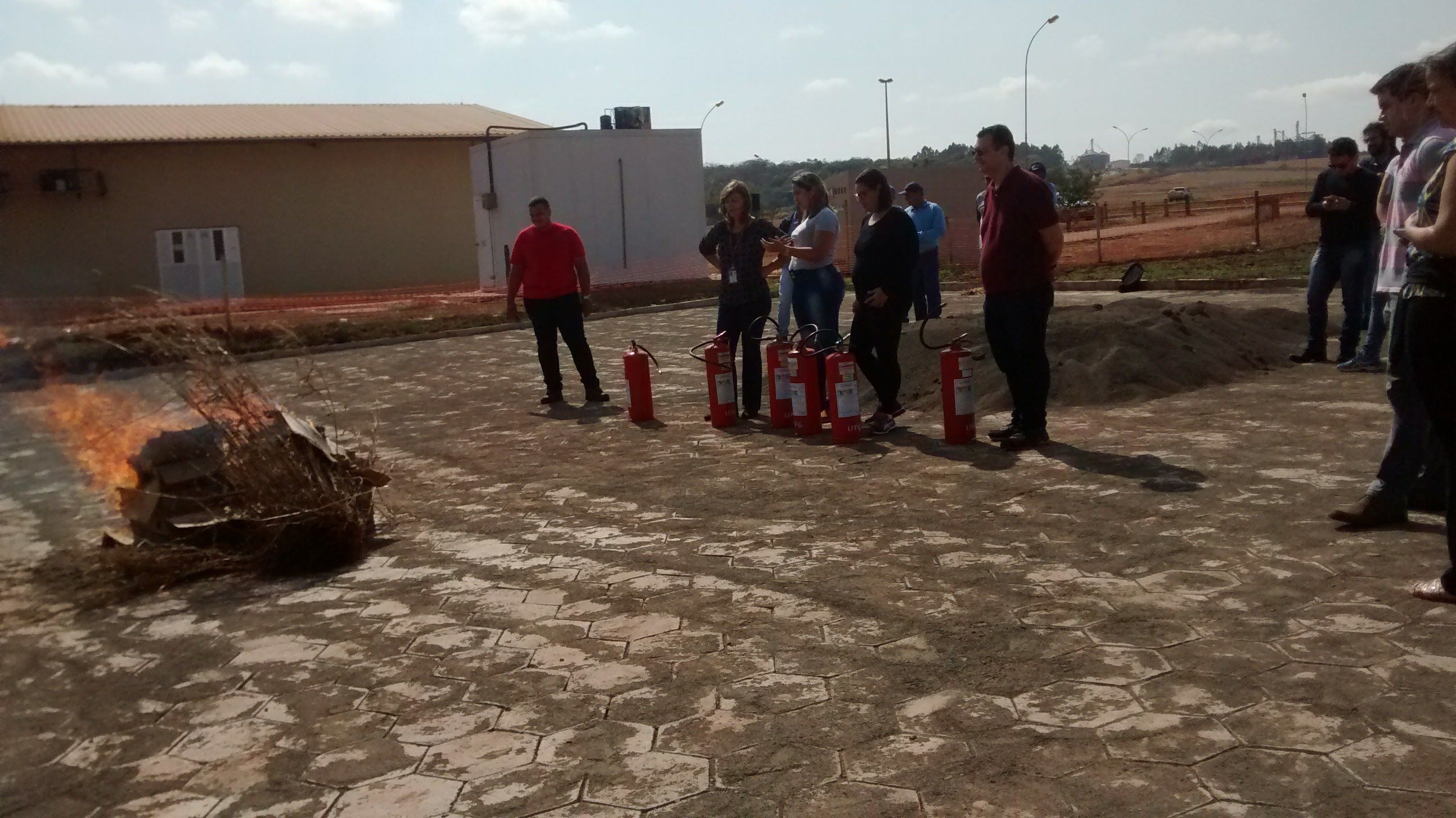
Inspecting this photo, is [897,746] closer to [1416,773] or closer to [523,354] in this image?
[1416,773]

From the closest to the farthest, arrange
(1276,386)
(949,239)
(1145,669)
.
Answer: (1145,669) → (1276,386) → (949,239)

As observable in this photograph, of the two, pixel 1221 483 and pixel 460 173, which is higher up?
pixel 460 173

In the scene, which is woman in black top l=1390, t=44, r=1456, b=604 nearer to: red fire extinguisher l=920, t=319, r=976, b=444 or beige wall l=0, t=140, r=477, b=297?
red fire extinguisher l=920, t=319, r=976, b=444

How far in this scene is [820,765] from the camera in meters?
3.51

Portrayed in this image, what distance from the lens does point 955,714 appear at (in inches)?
150

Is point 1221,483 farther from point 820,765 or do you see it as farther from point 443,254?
point 443,254

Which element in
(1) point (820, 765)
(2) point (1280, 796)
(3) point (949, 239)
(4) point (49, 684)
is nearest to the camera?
(2) point (1280, 796)

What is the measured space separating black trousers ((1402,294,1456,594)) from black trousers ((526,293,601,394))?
24.9ft

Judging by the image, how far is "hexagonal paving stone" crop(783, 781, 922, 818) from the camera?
3.22 metres

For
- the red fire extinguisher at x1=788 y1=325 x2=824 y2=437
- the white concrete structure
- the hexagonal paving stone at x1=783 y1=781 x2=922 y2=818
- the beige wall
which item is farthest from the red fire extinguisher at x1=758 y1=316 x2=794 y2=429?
the beige wall

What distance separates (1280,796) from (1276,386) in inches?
274

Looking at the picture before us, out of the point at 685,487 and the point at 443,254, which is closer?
the point at 685,487

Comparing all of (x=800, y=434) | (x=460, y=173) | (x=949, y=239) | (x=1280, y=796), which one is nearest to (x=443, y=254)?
(x=460, y=173)

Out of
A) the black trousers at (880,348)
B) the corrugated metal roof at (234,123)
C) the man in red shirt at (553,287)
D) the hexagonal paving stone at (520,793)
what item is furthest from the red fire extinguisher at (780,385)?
the corrugated metal roof at (234,123)
